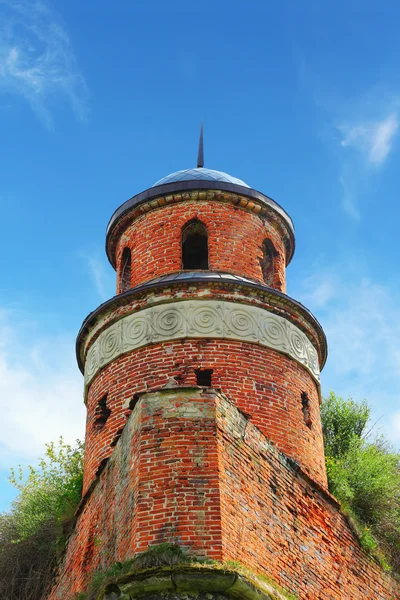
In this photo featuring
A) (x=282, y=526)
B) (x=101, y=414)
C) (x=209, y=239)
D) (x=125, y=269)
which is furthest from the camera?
(x=125, y=269)

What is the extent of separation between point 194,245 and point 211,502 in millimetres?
7786

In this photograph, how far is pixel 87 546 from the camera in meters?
12.7

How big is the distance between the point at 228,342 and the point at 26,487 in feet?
26.6

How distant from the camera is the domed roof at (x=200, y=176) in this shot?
1722 centimetres

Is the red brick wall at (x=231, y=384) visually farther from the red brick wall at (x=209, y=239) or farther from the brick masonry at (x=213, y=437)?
the red brick wall at (x=209, y=239)

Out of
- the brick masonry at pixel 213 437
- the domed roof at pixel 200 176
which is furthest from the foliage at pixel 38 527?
the domed roof at pixel 200 176

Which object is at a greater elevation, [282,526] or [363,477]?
[363,477]

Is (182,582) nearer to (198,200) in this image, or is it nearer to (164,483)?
(164,483)

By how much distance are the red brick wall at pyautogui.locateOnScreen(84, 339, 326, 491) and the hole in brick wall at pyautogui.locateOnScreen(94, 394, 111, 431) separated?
55 mm

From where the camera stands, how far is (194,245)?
688 inches

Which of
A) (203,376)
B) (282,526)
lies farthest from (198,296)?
(282,526)

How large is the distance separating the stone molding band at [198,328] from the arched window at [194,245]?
2256mm

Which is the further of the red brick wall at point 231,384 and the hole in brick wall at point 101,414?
the hole in brick wall at point 101,414

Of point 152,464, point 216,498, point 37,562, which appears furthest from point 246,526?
point 37,562
